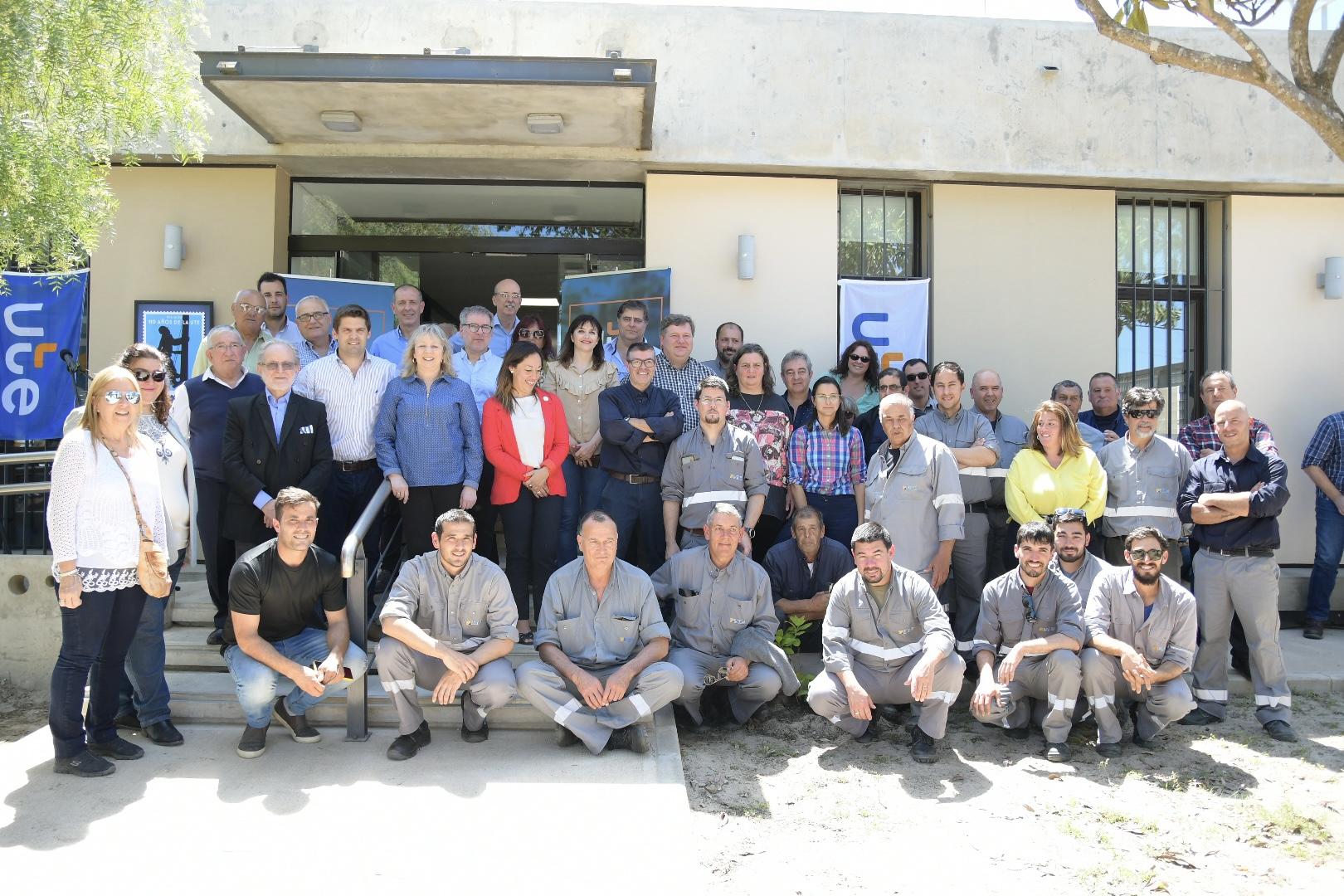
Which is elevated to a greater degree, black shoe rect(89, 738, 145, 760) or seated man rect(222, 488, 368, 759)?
seated man rect(222, 488, 368, 759)

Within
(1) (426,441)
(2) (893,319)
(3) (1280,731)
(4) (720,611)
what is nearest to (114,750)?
(1) (426,441)

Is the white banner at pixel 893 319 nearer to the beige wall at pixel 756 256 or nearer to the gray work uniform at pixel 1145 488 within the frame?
the beige wall at pixel 756 256

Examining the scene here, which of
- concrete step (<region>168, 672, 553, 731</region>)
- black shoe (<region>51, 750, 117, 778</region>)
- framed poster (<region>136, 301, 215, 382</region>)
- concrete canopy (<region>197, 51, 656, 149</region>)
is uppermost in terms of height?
concrete canopy (<region>197, 51, 656, 149</region>)

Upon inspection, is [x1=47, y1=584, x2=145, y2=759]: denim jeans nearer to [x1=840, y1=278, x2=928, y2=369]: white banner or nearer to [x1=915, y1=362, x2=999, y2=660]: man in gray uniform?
[x1=915, y1=362, x2=999, y2=660]: man in gray uniform

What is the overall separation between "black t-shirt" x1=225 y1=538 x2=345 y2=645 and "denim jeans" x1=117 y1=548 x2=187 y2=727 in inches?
12.5

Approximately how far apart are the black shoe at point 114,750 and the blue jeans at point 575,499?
2321 millimetres

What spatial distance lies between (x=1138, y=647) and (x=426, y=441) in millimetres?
4024

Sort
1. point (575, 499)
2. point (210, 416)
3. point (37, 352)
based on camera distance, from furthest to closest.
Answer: point (37, 352)
point (575, 499)
point (210, 416)

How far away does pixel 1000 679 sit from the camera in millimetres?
5188

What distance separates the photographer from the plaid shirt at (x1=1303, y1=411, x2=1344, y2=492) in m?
7.62

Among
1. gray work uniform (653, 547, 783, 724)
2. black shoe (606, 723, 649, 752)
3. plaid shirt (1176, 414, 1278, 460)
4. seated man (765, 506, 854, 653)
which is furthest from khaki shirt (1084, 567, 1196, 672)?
black shoe (606, 723, 649, 752)

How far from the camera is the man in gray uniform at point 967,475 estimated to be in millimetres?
6316

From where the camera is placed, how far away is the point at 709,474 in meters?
5.93

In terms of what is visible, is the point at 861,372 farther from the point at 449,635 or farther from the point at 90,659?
the point at 90,659
